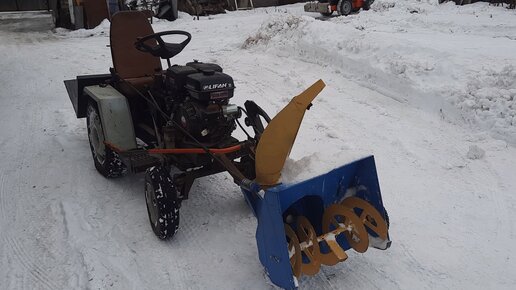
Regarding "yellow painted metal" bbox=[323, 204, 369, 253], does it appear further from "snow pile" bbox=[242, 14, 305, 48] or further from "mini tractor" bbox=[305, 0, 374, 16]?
"mini tractor" bbox=[305, 0, 374, 16]

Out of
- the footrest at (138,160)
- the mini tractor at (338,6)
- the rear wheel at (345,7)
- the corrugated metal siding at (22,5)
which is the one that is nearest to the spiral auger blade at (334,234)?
the footrest at (138,160)

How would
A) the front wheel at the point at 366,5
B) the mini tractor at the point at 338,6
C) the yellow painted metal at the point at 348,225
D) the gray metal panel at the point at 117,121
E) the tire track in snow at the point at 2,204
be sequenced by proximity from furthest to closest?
the front wheel at the point at 366,5 → the mini tractor at the point at 338,6 → the gray metal panel at the point at 117,121 → the tire track in snow at the point at 2,204 → the yellow painted metal at the point at 348,225

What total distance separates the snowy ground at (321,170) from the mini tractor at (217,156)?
8.3 inches

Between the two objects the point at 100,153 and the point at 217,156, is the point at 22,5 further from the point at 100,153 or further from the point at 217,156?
the point at 217,156

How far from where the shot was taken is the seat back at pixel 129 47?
14.4ft

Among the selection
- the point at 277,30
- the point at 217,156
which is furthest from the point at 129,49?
the point at 277,30

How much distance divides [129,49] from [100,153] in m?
1.15

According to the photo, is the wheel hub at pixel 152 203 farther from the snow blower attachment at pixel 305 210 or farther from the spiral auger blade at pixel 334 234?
the spiral auger blade at pixel 334 234

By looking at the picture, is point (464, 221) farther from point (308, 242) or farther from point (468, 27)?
point (468, 27)

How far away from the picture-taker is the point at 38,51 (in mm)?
10945

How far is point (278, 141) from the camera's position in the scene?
2607 millimetres

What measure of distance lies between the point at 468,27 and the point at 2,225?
1176 centimetres

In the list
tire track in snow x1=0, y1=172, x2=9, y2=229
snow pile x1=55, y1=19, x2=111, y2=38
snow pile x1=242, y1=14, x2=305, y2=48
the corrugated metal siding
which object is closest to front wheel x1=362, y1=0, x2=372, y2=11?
snow pile x1=242, y1=14, x2=305, y2=48

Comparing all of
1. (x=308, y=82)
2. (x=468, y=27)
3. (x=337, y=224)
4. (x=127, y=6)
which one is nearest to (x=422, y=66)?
(x=308, y=82)
